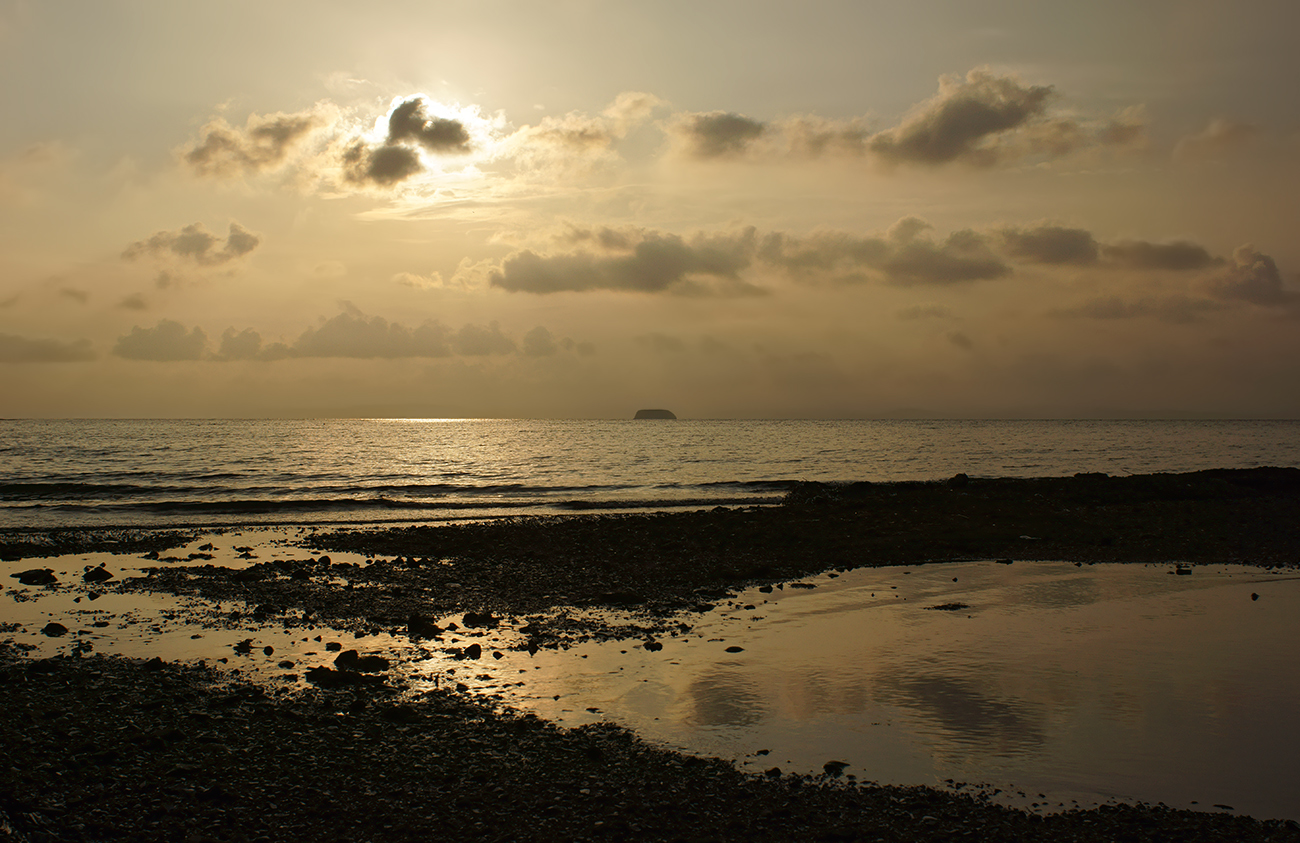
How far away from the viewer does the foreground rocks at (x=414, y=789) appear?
6906 mm

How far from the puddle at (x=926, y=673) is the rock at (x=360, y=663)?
0.32 meters

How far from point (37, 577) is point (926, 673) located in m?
19.9

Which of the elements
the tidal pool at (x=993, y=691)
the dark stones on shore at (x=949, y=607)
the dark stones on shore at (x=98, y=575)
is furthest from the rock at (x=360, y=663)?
the dark stones on shore at (x=98, y=575)

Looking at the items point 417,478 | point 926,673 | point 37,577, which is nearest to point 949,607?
point 926,673

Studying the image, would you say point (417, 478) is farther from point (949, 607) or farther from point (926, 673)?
point (926, 673)

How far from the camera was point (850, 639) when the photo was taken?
13492 millimetres

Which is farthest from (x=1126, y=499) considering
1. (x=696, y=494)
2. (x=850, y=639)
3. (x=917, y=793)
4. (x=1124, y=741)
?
(x=917, y=793)

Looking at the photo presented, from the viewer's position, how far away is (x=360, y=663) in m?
11.8

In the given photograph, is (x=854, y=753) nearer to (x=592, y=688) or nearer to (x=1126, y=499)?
(x=592, y=688)

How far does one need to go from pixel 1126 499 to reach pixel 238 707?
36.5m

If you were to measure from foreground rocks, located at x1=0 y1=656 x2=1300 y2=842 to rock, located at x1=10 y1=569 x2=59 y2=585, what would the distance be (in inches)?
412

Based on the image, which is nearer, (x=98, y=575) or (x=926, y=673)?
(x=926, y=673)

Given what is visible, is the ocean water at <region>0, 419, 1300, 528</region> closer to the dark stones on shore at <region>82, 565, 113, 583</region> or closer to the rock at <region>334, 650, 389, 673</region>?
the dark stones on shore at <region>82, 565, 113, 583</region>

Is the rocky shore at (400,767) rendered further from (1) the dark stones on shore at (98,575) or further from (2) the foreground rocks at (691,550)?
(1) the dark stones on shore at (98,575)
